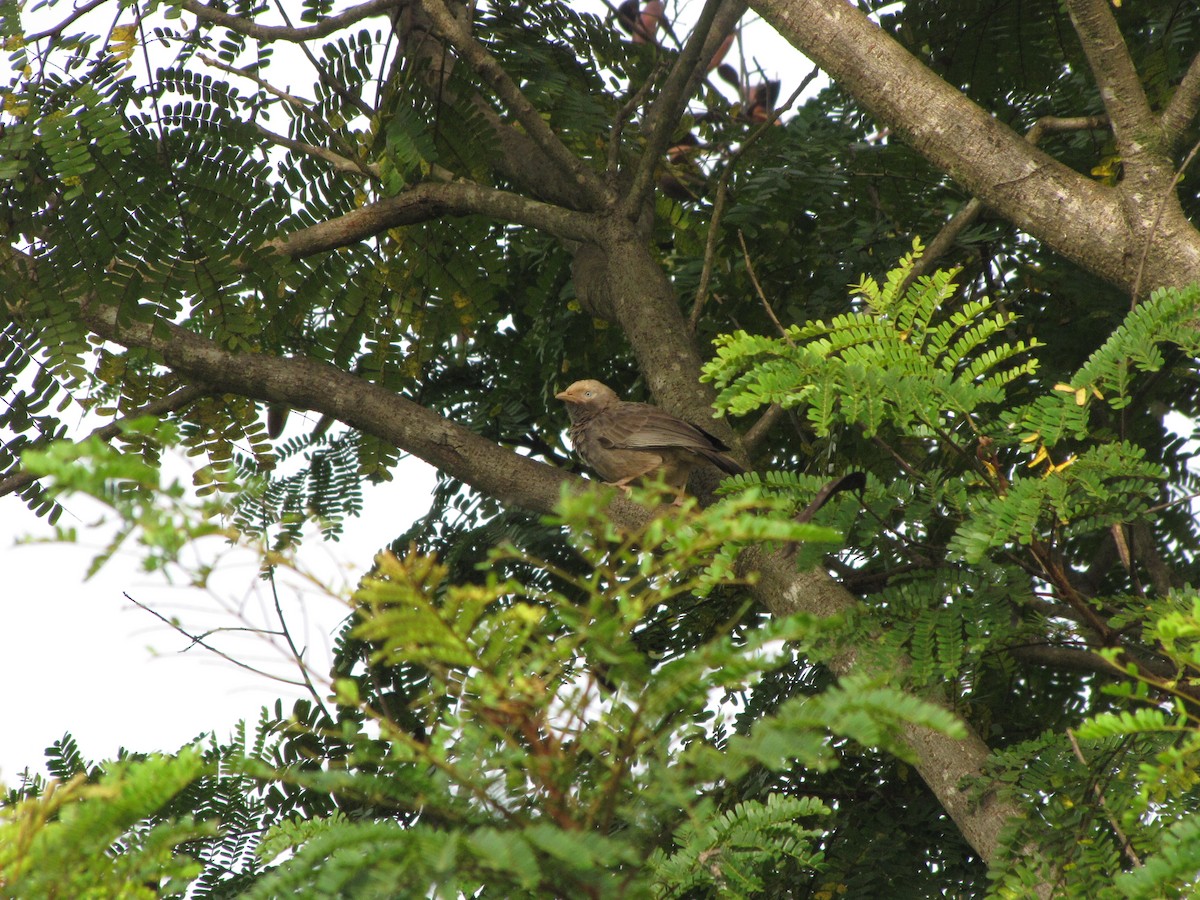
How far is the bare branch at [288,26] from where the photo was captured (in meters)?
4.38

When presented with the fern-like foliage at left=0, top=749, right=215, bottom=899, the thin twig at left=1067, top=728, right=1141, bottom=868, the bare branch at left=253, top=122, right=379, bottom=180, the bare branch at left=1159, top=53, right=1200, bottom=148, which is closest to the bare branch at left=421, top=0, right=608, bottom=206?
the bare branch at left=253, top=122, right=379, bottom=180

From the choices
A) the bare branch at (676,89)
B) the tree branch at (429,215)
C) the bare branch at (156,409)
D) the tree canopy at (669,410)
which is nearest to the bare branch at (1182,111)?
the tree canopy at (669,410)

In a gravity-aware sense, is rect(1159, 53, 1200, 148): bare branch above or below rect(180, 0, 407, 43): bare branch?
below

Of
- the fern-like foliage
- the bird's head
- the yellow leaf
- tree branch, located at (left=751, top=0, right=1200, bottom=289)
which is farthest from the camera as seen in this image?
the bird's head

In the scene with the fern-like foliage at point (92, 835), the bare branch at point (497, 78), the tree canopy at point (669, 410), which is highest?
the bare branch at point (497, 78)

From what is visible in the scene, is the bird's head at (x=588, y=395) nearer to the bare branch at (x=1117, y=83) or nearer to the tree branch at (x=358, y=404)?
the tree branch at (x=358, y=404)

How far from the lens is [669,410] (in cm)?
475

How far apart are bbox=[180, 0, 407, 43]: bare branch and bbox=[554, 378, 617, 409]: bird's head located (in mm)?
1944

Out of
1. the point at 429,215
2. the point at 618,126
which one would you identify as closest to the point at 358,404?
the point at 429,215

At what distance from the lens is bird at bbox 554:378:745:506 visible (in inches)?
182

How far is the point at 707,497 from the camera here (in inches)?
193

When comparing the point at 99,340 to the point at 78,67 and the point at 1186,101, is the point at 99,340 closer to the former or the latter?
the point at 78,67

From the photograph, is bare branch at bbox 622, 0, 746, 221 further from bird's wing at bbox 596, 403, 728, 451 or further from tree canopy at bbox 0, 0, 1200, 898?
bird's wing at bbox 596, 403, 728, 451

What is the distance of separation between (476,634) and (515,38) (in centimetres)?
433
